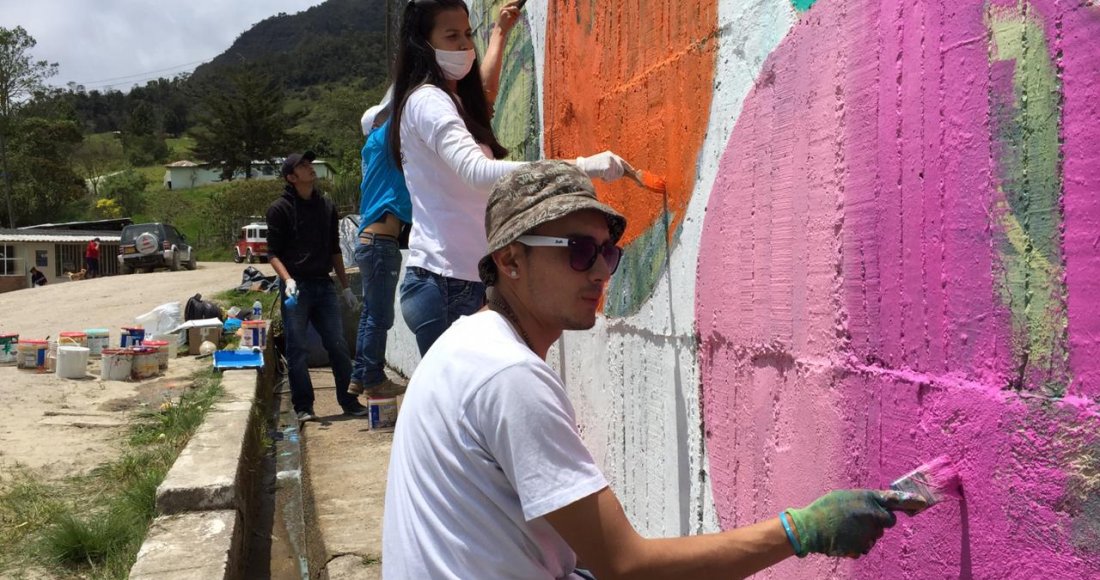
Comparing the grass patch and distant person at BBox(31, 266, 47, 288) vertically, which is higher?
distant person at BBox(31, 266, 47, 288)

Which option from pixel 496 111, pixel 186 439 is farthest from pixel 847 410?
pixel 186 439

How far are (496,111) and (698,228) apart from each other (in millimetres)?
2569

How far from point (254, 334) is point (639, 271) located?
597cm

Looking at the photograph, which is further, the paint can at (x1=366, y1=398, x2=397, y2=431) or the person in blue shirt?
the paint can at (x1=366, y1=398, x2=397, y2=431)

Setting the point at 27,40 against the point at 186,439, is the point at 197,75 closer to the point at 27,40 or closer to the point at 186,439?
the point at 27,40

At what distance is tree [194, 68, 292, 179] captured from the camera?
69875 millimetres

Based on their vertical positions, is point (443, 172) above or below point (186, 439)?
above

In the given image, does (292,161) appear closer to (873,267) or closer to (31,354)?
(31,354)

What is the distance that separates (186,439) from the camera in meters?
5.21

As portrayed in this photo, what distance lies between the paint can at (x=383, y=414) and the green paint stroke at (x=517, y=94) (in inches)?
66.7

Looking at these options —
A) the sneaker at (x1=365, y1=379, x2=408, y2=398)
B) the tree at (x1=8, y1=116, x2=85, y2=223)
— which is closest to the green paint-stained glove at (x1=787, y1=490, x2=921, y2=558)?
the sneaker at (x1=365, y1=379, x2=408, y2=398)

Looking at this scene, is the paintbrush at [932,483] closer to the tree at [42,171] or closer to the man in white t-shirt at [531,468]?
the man in white t-shirt at [531,468]

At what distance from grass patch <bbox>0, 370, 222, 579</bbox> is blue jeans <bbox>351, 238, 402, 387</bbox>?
1.14 meters

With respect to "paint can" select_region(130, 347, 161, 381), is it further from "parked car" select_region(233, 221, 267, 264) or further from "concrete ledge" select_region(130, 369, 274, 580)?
"parked car" select_region(233, 221, 267, 264)
